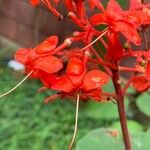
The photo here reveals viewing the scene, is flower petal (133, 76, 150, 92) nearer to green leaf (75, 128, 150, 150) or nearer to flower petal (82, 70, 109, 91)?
flower petal (82, 70, 109, 91)

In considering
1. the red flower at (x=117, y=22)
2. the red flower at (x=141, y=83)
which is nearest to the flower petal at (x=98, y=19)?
the red flower at (x=117, y=22)

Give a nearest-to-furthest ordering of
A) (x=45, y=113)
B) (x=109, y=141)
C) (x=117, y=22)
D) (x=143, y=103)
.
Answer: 1. (x=117, y=22)
2. (x=109, y=141)
3. (x=143, y=103)
4. (x=45, y=113)

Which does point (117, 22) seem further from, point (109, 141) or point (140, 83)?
point (109, 141)

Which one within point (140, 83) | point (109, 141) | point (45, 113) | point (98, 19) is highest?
point (98, 19)

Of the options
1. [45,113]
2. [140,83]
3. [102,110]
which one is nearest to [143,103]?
[102,110]

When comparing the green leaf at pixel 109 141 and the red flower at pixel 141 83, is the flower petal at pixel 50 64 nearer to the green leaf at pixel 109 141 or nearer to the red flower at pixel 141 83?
the red flower at pixel 141 83

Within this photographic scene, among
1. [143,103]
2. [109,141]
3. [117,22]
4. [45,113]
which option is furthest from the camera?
[45,113]

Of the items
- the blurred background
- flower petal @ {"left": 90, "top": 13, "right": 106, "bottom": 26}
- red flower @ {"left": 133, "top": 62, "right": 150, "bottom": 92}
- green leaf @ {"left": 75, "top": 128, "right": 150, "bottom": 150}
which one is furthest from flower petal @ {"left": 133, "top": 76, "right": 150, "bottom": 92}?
the blurred background
